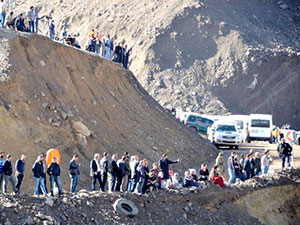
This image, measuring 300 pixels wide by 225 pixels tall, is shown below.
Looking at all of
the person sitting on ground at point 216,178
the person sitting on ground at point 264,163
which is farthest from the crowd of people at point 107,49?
the person sitting on ground at point 216,178

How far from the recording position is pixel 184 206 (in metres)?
22.8

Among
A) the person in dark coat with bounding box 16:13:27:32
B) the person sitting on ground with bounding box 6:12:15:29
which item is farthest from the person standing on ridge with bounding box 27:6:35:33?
the person sitting on ground with bounding box 6:12:15:29

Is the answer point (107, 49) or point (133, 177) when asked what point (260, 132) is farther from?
point (133, 177)

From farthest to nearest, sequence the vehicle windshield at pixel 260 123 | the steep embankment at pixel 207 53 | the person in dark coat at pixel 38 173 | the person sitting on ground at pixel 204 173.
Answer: the steep embankment at pixel 207 53, the vehicle windshield at pixel 260 123, the person sitting on ground at pixel 204 173, the person in dark coat at pixel 38 173

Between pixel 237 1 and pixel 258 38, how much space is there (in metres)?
6.63

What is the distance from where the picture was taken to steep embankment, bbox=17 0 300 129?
195 ft

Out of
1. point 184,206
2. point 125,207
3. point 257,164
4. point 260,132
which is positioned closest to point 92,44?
point 257,164

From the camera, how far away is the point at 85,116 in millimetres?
28688

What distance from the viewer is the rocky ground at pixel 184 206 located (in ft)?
58.1

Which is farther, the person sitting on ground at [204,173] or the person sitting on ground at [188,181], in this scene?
the person sitting on ground at [204,173]

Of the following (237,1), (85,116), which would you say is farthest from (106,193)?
(237,1)

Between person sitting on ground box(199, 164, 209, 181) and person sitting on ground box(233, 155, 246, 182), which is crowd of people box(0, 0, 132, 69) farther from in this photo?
person sitting on ground box(233, 155, 246, 182)

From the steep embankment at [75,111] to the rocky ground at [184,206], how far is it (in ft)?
12.5

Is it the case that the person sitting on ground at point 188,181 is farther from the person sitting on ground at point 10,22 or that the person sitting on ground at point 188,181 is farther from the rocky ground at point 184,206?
the person sitting on ground at point 10,22
